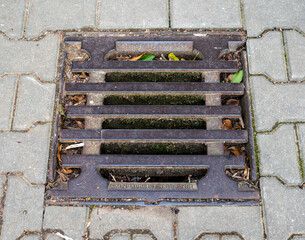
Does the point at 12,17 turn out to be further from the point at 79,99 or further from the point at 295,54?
the point at 295,54

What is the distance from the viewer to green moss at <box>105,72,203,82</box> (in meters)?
2.38

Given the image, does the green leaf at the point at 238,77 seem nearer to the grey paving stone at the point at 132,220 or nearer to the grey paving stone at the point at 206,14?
the grey paving stone at the point at 206,14

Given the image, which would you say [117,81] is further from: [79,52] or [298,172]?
[298,172]

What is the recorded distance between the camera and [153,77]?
2391 millimetres

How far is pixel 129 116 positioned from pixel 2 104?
3.54ft

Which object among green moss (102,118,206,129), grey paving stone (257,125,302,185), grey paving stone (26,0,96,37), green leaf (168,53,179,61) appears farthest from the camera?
grey paving stone (26,0,96,37)

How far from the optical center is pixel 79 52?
247 cm

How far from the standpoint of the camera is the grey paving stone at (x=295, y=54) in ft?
7.76

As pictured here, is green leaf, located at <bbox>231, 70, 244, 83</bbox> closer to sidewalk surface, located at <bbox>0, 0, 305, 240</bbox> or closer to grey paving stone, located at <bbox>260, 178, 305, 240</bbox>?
sidewalk surface, located at <bbox>0, 0, 305, 240</bbox>

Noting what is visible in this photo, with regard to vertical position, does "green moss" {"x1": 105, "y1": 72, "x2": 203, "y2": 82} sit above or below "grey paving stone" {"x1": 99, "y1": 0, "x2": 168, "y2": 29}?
below

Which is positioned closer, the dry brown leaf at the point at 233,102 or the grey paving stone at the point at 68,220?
the grey paving stone at the point at 68,220

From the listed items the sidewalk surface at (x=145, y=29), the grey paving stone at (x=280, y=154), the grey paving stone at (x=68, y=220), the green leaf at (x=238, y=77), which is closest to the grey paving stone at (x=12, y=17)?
the sidewalk surface at (x=145, y=29)

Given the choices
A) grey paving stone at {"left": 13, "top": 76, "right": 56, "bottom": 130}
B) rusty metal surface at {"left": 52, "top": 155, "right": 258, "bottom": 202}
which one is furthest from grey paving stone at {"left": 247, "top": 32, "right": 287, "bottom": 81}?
grey paving stone at {"left": 13, "top": 76, "right": 56, "bottom": 130}

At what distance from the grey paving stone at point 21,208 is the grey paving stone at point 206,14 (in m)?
1.80
